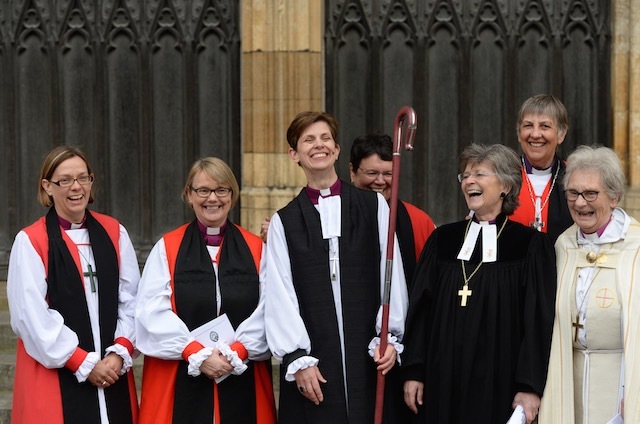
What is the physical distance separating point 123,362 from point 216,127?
327 centimetres

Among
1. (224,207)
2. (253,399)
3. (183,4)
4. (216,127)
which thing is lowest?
(253,399)

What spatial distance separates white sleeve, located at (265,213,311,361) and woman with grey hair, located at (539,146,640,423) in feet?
3.42

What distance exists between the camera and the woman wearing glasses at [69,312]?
14.7 ft

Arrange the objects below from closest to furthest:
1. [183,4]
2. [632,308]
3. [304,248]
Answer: [632,308], [304,248], [183,4]

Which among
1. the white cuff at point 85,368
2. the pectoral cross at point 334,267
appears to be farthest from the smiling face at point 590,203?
the white cuff at point 85,368

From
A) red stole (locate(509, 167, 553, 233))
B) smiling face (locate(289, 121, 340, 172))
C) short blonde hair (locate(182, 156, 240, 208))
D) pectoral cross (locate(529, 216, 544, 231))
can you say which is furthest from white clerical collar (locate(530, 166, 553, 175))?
short blonde hair (locate(182, 156, 240, 208))

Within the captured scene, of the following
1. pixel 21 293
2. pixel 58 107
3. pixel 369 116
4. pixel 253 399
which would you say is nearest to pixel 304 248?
pixel 253 399

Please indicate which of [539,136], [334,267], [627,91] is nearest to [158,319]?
[334,267]

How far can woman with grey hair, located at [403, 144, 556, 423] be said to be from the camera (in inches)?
163

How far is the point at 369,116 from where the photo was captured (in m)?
7.57

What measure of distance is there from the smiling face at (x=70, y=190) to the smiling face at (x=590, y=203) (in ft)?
6.94

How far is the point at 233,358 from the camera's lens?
4.45 meters

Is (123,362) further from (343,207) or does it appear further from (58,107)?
(58,107)

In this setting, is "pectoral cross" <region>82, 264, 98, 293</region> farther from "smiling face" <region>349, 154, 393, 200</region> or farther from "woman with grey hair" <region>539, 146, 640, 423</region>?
"woman with grey hair" <region>539, 146, 640, 423</region>
